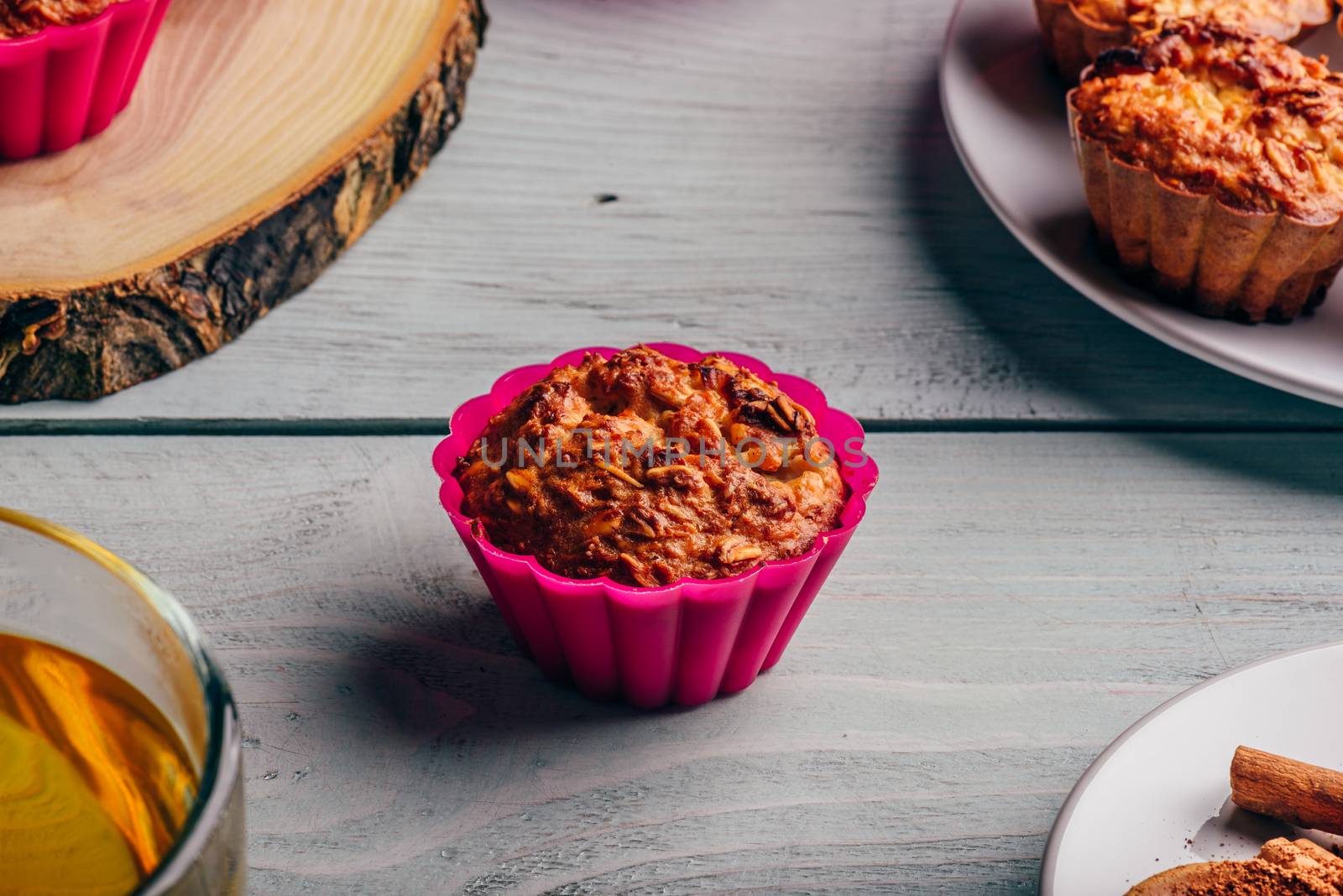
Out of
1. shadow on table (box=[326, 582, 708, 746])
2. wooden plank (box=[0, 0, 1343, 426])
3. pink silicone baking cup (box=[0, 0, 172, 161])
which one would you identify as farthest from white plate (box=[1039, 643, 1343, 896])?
pink silicone baking cup (box=[0, 0, 172, 161])

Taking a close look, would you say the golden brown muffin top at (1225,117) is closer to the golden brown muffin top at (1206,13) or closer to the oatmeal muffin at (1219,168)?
the oatmeal muffin at (1219,168)

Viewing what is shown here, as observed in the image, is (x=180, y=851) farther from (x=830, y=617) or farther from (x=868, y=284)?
(x=868, y=284)

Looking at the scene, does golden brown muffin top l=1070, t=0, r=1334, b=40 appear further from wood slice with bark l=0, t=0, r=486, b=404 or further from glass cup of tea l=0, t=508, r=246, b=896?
glass cup of tea l=0, t=508, r=246, b=896

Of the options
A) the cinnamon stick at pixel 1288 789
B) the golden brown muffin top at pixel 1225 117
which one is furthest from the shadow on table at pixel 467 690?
the golden brown muffin top at pixel 1225 117

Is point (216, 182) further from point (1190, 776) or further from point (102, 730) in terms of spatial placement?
point (1190, 776)

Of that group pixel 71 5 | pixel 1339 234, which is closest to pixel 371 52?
pixel 71 5
